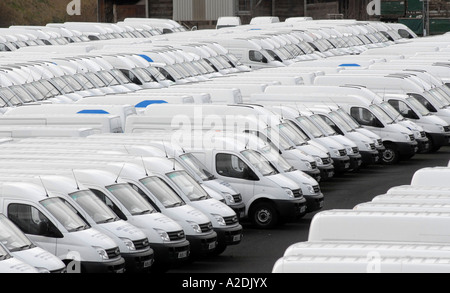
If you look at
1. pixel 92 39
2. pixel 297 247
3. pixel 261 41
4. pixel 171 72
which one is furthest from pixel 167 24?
pixel 297 247

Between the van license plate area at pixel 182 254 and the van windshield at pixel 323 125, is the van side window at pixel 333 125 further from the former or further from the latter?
the van license plate area at pixel 182 254

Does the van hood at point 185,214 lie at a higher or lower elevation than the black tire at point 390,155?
higher

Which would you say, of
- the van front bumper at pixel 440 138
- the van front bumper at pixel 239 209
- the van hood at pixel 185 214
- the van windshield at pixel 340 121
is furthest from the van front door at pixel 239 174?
the van front bumper at pixel 440 138

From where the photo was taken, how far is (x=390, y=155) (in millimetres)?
35375

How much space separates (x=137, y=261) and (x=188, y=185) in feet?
11.7

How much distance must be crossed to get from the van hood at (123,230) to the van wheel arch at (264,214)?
5.76 meters

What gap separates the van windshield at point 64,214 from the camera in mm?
18953

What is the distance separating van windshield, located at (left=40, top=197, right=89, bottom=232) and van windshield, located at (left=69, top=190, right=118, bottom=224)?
0.45 metres

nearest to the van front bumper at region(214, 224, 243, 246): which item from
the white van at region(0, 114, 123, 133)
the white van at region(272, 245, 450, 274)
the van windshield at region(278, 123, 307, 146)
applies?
the white van at region(0, 114, 123, 133)

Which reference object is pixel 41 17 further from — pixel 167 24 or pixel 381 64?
pixel 381 64

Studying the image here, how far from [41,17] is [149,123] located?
76.8 metres

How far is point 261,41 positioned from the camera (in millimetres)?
56781

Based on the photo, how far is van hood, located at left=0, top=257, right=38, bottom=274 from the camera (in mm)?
16328
